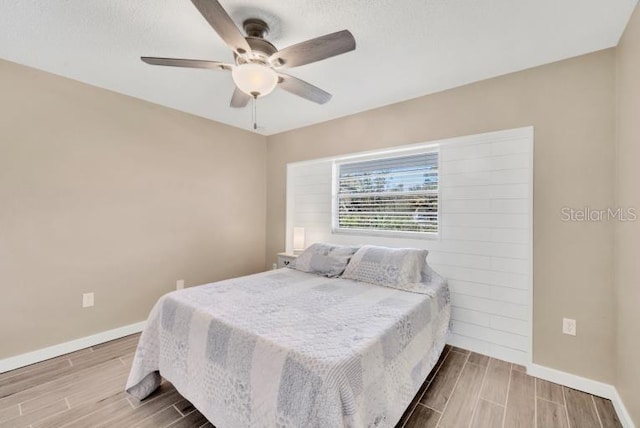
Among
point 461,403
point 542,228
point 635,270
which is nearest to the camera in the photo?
point 635,270

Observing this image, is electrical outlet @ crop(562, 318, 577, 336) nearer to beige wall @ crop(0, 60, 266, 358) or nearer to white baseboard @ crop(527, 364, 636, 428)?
white baseboard @ crop(527, 364, 636, 428)

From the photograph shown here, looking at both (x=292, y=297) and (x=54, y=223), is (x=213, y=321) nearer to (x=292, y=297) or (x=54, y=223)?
(x=292, y=297)

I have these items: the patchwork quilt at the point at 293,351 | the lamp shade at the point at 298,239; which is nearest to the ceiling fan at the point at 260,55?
the patchwork quilt at the point at 293,351

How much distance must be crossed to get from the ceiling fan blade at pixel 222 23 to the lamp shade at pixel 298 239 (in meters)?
2.47

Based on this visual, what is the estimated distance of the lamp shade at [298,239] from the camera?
3746 millimetres

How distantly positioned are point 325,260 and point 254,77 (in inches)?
69.9

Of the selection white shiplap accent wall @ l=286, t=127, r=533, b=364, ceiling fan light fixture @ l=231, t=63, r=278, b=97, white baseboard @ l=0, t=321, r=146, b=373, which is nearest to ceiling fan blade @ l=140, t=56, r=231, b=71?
ceiling fan light fixture @ l=231, t=63, r=278, b=97

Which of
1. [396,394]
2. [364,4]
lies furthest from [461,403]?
[364,4]

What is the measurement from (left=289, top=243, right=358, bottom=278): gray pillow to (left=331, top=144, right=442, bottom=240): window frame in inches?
19.7

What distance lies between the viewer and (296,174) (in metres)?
4.02

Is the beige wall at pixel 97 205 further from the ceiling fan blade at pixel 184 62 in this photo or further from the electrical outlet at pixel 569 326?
the electrical outlet at pixel 569 326

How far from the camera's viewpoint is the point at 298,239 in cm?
377

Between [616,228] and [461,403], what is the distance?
5.19 feet

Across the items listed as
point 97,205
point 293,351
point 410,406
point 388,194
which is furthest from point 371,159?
point 97,205
